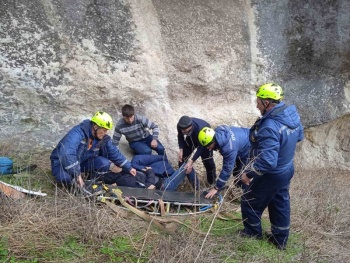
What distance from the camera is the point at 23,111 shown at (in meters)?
6.47

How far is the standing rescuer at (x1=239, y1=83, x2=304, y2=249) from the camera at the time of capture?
4223 mm

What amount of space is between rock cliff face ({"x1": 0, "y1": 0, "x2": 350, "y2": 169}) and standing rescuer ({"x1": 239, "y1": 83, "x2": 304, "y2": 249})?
263 centimetres

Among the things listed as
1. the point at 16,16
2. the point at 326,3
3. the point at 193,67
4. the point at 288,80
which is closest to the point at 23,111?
the point at 16,16

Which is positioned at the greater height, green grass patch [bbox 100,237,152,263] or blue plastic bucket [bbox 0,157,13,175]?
blue plastic bucket [bbox 0,157,13,175]

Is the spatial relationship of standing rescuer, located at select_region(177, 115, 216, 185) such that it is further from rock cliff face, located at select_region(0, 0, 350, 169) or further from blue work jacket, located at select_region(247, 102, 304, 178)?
blue work jacket, located at select_region(247, 102, 304, 178)

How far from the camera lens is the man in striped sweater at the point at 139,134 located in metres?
6.46

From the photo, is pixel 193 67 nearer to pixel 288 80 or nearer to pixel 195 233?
pixel 288 80

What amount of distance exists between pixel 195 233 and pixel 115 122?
294cm

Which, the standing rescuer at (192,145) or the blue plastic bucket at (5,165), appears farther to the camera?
the standing rescuer at (192,145)

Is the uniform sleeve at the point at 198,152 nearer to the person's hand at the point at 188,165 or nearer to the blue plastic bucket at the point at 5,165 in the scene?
the person's hand at the point at 188,165

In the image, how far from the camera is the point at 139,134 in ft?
21.4

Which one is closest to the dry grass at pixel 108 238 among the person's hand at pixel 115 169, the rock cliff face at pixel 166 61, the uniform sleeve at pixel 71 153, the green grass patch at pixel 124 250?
the green grass patch at pixel 124 250

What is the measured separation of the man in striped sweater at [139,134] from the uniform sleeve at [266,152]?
251cm

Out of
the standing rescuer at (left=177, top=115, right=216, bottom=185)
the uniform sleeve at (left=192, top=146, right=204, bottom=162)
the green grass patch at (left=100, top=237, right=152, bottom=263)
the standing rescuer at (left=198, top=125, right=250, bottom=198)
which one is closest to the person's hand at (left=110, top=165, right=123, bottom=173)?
the standing rescuer at (left=177, top=115, right=216, bottom=185)
